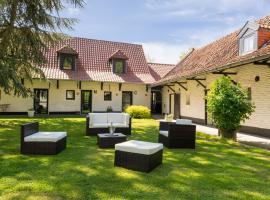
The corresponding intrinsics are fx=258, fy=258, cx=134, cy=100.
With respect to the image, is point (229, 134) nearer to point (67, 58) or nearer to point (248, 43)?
point (248, 43)

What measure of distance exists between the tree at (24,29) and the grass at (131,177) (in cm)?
541

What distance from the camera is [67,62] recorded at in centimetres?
2125

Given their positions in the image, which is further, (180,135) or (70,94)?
(70,94)

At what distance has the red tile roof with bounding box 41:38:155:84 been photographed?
68.0ft

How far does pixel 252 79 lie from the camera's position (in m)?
11.4

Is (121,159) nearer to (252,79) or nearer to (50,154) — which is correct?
(50,154)

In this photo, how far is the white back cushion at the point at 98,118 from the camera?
33.2 ft

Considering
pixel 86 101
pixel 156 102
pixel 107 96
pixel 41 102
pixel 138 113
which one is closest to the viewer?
pixel 138 113

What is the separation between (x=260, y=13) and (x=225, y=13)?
3.86 metres

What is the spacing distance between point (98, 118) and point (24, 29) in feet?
18.0

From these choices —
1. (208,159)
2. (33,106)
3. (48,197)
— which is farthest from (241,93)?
(33,106)

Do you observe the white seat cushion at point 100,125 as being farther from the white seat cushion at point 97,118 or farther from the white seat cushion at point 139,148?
the white seat cushion at point 139,148

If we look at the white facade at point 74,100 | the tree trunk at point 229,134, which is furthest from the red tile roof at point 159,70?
the tree trunk at point 229,134

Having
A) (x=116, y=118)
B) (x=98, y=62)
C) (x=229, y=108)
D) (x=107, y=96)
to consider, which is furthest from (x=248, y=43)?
(x=98, y=62)
